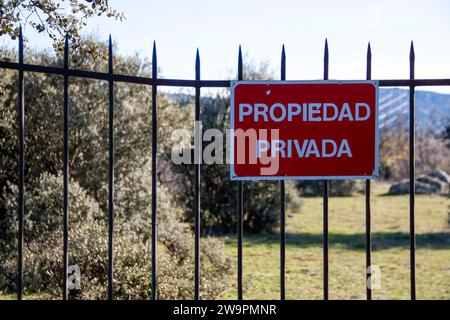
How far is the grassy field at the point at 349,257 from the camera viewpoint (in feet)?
28.9

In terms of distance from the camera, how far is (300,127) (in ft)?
11.6

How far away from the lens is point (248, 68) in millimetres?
16328

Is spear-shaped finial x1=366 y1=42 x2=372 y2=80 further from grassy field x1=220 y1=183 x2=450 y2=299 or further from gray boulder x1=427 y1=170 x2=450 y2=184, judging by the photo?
gray boulder x1=427 y1=170 x2=450 y2=184

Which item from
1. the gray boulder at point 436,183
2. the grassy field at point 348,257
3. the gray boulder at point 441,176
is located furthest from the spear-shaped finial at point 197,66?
the gray boulder at point 441,176

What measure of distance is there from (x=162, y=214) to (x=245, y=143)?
20.7ft

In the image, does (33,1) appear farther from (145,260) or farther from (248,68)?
(248,68)

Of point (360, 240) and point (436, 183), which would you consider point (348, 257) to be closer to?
point (360, 240)

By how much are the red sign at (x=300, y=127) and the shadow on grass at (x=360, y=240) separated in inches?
393

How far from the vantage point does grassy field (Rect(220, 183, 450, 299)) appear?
28.9 ft

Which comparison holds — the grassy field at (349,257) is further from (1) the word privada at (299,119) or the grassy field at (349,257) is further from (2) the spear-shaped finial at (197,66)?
(2) the spear-shaped finial at (197,66)

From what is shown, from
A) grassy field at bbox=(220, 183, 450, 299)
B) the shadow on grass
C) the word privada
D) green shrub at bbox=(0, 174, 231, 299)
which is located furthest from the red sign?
the shadow on grass

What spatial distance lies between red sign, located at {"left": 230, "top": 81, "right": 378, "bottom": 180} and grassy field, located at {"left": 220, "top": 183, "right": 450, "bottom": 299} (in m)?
5.13

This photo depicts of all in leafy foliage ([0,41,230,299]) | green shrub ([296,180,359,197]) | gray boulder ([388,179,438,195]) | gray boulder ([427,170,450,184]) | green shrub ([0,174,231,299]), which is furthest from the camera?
gray boulder ([427,170,450,184])

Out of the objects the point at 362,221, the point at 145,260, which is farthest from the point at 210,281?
the point at 362,221
